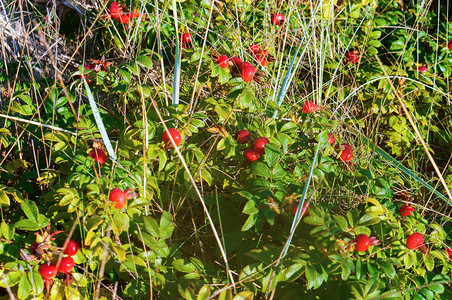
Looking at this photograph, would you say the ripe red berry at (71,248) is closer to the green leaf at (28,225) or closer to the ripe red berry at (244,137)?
the green leaf at (28,225)

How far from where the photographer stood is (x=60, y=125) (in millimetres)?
1738

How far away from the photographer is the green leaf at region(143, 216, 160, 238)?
1374 mm

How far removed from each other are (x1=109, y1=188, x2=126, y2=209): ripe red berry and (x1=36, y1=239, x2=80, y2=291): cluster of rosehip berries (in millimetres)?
176

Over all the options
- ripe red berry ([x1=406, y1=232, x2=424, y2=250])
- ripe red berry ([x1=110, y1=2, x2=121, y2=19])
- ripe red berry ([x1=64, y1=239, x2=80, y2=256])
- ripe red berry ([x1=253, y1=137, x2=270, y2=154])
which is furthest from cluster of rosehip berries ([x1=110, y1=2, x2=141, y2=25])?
ripe red berry ([x1=406, y1=232, x2=424, y2=250])

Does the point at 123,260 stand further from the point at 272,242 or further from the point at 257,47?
the point at 257,47

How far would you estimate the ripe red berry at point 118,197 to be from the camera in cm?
135

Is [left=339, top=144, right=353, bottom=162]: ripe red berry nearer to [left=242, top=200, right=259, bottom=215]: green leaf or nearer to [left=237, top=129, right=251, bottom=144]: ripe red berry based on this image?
[left=237, top=129, right=251, bottom=144]: ripe red berry

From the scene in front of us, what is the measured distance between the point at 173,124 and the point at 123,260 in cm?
59

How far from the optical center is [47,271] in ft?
4.02

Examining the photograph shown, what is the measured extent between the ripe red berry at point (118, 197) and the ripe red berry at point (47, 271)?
0.26 m

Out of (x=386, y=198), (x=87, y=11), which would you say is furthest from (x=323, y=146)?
(x=87, y=11)

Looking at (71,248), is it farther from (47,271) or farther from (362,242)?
(362,242)

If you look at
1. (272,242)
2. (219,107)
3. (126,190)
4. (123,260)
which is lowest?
(272,242)

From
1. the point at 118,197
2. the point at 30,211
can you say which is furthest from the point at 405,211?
the point at 30,211
